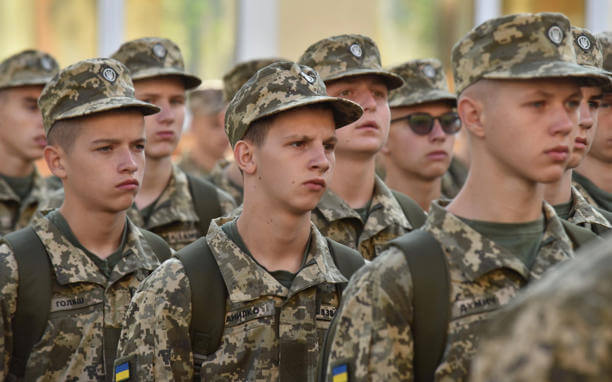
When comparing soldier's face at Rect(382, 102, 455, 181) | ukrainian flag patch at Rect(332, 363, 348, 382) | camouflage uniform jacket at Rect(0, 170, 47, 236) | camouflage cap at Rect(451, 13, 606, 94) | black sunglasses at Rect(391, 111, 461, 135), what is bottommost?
ukrainian flag patch at Rect(332, 363, 348, 382)

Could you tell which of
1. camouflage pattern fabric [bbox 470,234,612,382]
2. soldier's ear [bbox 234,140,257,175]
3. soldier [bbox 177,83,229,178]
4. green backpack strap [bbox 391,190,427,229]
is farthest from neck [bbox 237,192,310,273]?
soldier [bbox 177,83,229,178]

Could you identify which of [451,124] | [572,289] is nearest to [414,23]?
[451,124]

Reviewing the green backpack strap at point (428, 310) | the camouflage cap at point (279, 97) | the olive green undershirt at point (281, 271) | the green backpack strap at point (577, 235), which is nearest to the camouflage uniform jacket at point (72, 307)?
the olive green undershirt at point (281, 271)

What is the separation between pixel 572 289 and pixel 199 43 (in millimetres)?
14249

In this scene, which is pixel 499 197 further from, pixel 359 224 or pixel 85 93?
pixel 85 93

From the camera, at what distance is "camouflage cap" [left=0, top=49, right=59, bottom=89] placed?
7625 millimetres

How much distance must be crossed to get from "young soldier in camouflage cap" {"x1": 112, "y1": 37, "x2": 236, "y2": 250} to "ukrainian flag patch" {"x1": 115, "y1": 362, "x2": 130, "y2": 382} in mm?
2146

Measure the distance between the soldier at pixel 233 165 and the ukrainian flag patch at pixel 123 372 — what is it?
3218 millimetres

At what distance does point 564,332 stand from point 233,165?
605 cm

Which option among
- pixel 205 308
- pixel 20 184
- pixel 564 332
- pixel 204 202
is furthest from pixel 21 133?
pixel 564 332

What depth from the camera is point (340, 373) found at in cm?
331

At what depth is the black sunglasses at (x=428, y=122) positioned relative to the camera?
6906 mm

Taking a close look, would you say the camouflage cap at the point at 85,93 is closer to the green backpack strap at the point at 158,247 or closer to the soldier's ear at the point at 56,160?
the soldier's ear at the point at 56,160

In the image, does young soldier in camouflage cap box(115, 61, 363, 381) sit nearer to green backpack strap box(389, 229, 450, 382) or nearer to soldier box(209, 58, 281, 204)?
green backpack strap box(389, 229, 450, 382)
